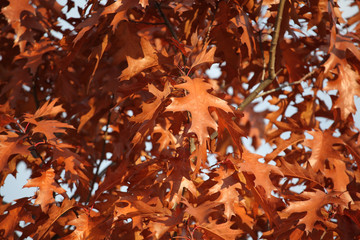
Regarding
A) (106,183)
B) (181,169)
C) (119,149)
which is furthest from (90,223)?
(119,149)

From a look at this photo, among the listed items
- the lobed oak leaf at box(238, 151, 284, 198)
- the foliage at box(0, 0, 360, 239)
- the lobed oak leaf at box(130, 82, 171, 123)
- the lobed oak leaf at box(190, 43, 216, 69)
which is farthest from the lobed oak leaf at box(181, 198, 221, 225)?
the lobed oak leaf at box(190, 43, 216, 69)

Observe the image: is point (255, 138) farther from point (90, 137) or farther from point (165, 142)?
point (165, 142)

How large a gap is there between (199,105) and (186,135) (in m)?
0.12

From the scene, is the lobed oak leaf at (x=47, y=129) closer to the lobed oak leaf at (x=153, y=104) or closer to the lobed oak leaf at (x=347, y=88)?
the lobed oak leaf at (x=153, y=104)

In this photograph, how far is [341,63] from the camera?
1684 mm

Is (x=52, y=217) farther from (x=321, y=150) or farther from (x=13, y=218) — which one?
(x=321, y=150)

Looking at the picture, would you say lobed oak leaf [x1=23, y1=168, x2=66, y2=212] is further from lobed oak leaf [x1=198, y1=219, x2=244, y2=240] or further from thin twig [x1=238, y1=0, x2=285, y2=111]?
thin twig [x1=238, y1=0, x2=285, y2=111]

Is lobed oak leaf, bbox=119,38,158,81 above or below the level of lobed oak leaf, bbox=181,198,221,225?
above

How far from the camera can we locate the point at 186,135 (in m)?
1.27

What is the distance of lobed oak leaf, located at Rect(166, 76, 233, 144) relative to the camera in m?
1.19

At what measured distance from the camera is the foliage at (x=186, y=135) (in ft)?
4.31

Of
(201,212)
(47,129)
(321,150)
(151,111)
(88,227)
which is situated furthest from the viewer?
(321,150)

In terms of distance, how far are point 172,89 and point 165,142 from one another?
63 cm

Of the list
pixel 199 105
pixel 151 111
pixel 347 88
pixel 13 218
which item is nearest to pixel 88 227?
pixel 13 218
